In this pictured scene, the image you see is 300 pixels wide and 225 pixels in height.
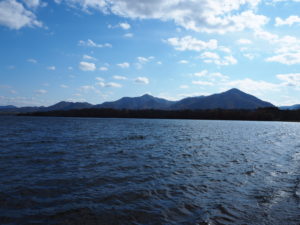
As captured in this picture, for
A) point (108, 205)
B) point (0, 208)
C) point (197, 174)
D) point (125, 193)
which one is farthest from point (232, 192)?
point (0, 208)

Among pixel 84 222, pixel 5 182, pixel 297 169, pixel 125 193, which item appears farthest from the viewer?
pixel 297 169

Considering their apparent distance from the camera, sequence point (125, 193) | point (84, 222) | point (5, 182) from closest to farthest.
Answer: point (84, 222)
point (125, 193)
point (5, 182)

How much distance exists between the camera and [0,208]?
9992 millimetres

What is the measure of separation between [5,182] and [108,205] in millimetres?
8084

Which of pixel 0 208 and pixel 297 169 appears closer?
pixel 0 208

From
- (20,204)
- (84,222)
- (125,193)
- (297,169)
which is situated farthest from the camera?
(297,169)

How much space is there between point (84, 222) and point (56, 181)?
641 cm

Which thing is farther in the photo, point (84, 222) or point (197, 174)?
point (197, 174)

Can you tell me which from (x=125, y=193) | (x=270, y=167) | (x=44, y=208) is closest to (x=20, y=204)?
(x=44, y=208)

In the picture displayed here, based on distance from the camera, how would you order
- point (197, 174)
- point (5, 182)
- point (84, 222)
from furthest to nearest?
1. point (197, 174)
2. point (5, 182)
3. point (84, 222)

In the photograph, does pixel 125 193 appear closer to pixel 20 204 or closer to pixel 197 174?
pixel 20 204

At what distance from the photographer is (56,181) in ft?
46.8

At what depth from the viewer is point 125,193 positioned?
1241 centimetres

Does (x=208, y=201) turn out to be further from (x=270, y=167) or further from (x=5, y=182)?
(x=5, y=182)
